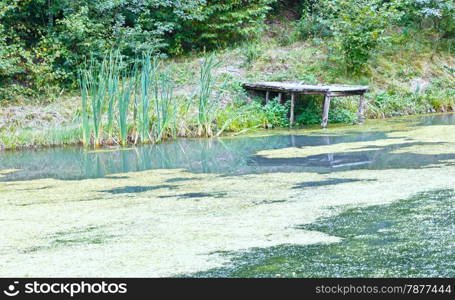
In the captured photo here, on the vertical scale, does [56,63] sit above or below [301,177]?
above

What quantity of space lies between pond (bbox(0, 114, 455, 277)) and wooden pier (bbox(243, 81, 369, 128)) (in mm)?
2576

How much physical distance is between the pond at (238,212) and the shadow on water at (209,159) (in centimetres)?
3

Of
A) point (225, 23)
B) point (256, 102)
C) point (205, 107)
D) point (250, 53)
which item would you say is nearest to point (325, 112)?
point (256, 102)

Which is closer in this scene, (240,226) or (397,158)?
(240,226)

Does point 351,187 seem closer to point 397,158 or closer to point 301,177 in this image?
point 301,177

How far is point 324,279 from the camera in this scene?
379cm

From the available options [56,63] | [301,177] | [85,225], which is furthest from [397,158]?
[56,63]

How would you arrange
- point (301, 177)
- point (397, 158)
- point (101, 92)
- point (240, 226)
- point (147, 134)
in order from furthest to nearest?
point (147, 134), point (101, 92), point (397, 158), point (301, 177), point (240, 226)

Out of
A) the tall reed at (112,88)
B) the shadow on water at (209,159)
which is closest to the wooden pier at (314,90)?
the shadow on water at (209,159)

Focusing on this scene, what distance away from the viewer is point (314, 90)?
12.4 meters

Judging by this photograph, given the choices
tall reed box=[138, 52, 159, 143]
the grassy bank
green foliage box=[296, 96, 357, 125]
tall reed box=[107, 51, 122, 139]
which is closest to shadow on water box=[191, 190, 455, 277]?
tall reed box=[138, 52, 159, 143]

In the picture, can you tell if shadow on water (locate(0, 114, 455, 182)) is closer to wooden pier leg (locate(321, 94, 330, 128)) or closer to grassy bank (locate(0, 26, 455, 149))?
grassy bank (locate(0, 26, 455, 149))

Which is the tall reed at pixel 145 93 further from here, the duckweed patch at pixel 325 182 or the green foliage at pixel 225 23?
the green foliage at pixel 225 23

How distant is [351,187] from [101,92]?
4579 millimetres
